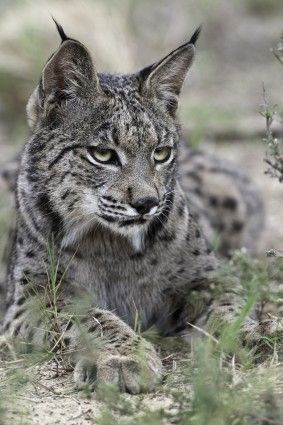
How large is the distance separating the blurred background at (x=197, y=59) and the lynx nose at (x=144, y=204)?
3164mm

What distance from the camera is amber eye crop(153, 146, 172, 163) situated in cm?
491

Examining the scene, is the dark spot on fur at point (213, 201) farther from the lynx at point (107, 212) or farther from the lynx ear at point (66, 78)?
the lynx ear at point (66, 78)

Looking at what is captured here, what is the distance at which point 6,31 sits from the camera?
10906 millimetres

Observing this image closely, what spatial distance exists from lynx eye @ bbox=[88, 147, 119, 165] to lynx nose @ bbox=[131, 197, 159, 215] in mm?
282

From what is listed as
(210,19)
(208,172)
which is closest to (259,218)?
(208,172)

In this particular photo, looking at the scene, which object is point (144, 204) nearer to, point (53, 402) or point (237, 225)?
point (53, 402)

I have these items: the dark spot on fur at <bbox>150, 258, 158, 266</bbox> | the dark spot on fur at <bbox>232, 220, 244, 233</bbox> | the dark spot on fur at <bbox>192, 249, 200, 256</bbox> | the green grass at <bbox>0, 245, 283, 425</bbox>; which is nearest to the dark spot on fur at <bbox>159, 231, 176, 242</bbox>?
the dark spot on fur at <bbox>150, 258, 158, 266</bbox>

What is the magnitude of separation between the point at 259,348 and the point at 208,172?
9.85 feet

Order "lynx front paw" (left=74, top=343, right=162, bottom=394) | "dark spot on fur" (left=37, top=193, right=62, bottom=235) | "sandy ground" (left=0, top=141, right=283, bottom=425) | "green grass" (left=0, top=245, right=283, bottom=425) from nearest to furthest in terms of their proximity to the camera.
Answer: "green grass" (left=0, top=245, right=283, bottom=425) → "sandy ground" (left=0, top=141, right=283, bottom=425) → "lynx front paw" (left=74, top=343, right=162, bottom=394) → "dark spot on fur" (left=37, top=193, right=62, bottom=235)

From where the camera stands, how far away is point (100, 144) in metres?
4.79

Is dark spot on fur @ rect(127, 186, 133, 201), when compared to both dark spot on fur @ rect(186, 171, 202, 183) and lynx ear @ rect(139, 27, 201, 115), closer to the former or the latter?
lynx ear @ rect(139, 27, 201, 115)

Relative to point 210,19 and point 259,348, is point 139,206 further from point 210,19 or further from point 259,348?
point 210,19

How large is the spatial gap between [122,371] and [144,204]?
2.69 ft

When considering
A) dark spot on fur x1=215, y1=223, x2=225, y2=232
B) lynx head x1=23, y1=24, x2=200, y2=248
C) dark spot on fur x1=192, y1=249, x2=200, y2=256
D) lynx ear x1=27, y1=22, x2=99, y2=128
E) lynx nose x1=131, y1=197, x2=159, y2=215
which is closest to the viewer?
lynx nose x1=131, y1=197, x2=159, y2=215
